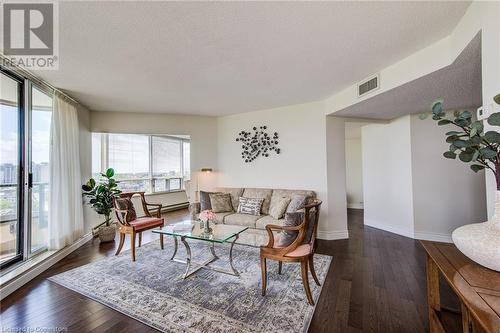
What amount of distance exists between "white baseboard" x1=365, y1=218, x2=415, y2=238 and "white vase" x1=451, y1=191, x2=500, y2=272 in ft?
10.5

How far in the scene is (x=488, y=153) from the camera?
109 centimetres

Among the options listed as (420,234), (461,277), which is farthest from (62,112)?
(420,234)

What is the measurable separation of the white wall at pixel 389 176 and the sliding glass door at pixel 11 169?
5878mm

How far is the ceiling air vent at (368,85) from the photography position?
8.98 feet

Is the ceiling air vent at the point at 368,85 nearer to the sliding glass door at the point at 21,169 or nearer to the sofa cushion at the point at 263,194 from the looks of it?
the sofa cushion at the point at 263,194

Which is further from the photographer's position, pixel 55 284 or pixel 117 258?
pixel 117 258

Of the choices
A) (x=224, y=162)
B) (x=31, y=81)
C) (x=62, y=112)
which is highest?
(x=31, y=81)

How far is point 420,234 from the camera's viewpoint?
3740 millimetres

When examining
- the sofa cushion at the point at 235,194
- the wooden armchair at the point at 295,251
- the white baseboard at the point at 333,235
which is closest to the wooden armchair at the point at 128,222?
the sofa cushion at the point at 235,194

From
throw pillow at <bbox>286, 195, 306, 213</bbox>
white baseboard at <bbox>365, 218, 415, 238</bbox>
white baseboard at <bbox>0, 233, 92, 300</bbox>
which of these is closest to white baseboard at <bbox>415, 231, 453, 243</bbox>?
white baseboard at <bbox>365, 218, 415, 238</bbox>

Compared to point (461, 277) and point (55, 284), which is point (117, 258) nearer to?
point (55, 284)

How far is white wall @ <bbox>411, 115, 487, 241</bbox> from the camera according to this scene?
11.5 feet

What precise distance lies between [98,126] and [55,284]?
3159 millimetres

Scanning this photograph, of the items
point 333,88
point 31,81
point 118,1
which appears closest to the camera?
point 118,1
